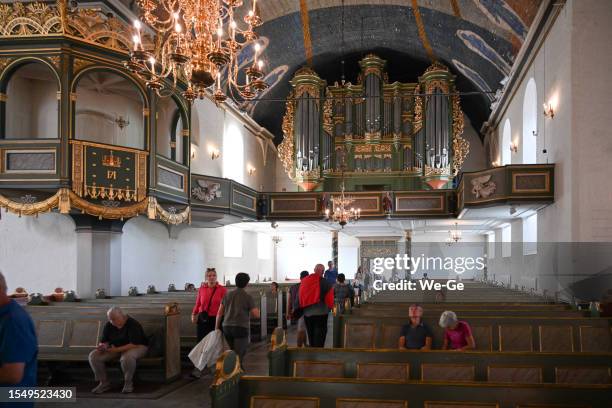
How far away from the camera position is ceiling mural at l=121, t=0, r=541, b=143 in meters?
16.9

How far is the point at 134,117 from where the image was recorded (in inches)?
592

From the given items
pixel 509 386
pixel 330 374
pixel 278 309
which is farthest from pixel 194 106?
pixel 509 386

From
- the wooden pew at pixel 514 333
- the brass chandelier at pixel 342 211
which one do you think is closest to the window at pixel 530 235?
the brass chandelier at pixel 342 211

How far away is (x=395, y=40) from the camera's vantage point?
23344mm

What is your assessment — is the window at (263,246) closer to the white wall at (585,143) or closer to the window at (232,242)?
the window at (232,242)

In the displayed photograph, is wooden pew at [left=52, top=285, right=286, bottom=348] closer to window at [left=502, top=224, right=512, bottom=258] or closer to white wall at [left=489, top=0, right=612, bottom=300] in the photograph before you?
white wall at [left=489, top=0, right=612, bottom=300]

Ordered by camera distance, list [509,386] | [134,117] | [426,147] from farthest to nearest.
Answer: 1. [426,147]
2. [134,117]
3. [509,386]

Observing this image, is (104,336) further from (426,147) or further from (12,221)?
(426,147)

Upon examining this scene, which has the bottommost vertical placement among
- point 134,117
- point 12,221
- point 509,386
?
point 509,386

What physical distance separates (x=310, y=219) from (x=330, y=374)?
16791 millimetres

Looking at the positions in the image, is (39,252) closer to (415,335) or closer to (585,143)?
(415,335)

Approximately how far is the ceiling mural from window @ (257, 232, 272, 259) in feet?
18.7

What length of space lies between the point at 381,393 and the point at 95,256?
1097 centimetres

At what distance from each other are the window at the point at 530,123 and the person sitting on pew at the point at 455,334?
10.8 meters
